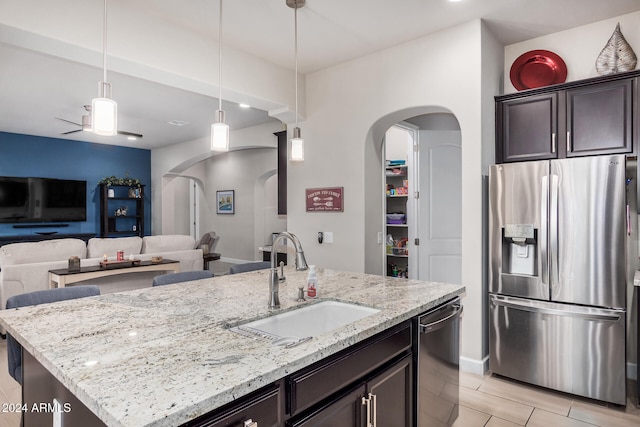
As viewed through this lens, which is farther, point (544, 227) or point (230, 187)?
point (230, 187)

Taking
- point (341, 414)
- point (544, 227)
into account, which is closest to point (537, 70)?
point (544, 227)

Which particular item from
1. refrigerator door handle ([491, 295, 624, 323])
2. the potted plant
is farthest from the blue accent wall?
refrigerator door handle ([491, 295, 624, 323])

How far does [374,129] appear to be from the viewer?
3.86 m

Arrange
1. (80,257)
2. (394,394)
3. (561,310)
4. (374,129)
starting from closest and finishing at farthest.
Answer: (394,394) < (561,310) < (374,129) < (80,257)

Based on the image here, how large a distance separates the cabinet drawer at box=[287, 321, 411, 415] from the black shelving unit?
27.0 feet

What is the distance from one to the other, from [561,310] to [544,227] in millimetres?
624

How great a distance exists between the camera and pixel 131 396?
979mm

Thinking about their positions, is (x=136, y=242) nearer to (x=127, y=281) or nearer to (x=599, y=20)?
(x=127, y=281)

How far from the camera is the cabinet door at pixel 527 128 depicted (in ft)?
10.1

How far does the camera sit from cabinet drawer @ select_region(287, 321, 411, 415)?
1254 mm

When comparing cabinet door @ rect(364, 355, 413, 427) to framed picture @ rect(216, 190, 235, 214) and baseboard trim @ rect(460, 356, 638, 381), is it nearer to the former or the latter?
baseboard trim @ rect(460, 356, 638, 381)

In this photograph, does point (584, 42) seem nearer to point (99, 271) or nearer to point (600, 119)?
point (600, 119)

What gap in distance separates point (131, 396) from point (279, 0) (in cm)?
274

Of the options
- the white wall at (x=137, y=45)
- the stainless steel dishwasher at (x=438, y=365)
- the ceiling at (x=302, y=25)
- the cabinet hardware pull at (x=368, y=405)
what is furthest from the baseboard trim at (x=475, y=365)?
the white wall at (x=137, y=45)
